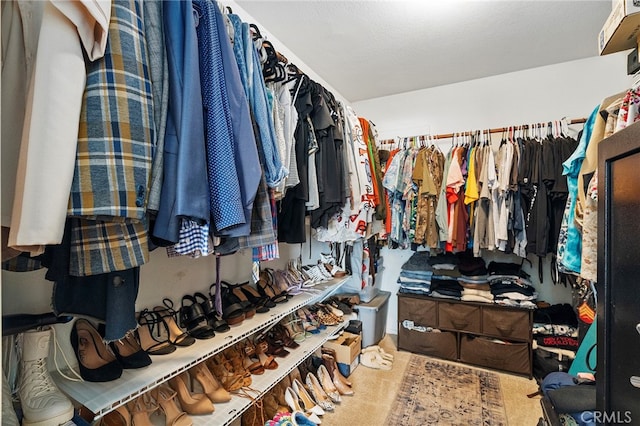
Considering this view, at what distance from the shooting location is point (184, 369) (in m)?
1.02

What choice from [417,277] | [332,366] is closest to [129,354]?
[332,366]

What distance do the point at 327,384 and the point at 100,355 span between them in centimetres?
139

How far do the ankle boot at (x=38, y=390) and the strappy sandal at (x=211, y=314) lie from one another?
0.56 m

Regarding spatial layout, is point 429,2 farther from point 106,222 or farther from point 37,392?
point 37,392

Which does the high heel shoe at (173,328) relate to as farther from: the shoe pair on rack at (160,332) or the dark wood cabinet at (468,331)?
the dark wood cabinet at (468,331)

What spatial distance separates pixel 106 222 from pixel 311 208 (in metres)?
0.87

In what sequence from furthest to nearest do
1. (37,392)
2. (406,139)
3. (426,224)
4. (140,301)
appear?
(406,139) < (426,224) < (140,301) < (37,392)

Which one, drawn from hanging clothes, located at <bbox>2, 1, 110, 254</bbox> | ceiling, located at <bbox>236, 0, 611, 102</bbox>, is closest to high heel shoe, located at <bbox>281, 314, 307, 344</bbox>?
hanging clothes, located at <bbox>2, 1, 110, 254</bbox>

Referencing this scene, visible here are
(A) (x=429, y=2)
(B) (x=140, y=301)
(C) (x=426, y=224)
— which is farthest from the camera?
(C) (x=426, y=224)

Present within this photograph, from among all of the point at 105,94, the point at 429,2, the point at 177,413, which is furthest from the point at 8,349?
the point at 429,2

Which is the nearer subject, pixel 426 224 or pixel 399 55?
pixel 399 55

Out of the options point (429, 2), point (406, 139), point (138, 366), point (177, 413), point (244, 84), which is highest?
point (429, 2)

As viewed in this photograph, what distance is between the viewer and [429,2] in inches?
63.2

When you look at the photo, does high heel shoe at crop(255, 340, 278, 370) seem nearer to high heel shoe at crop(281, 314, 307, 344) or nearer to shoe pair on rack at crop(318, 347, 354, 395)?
high heel shoe at crop(281, 314, 307, 344)
